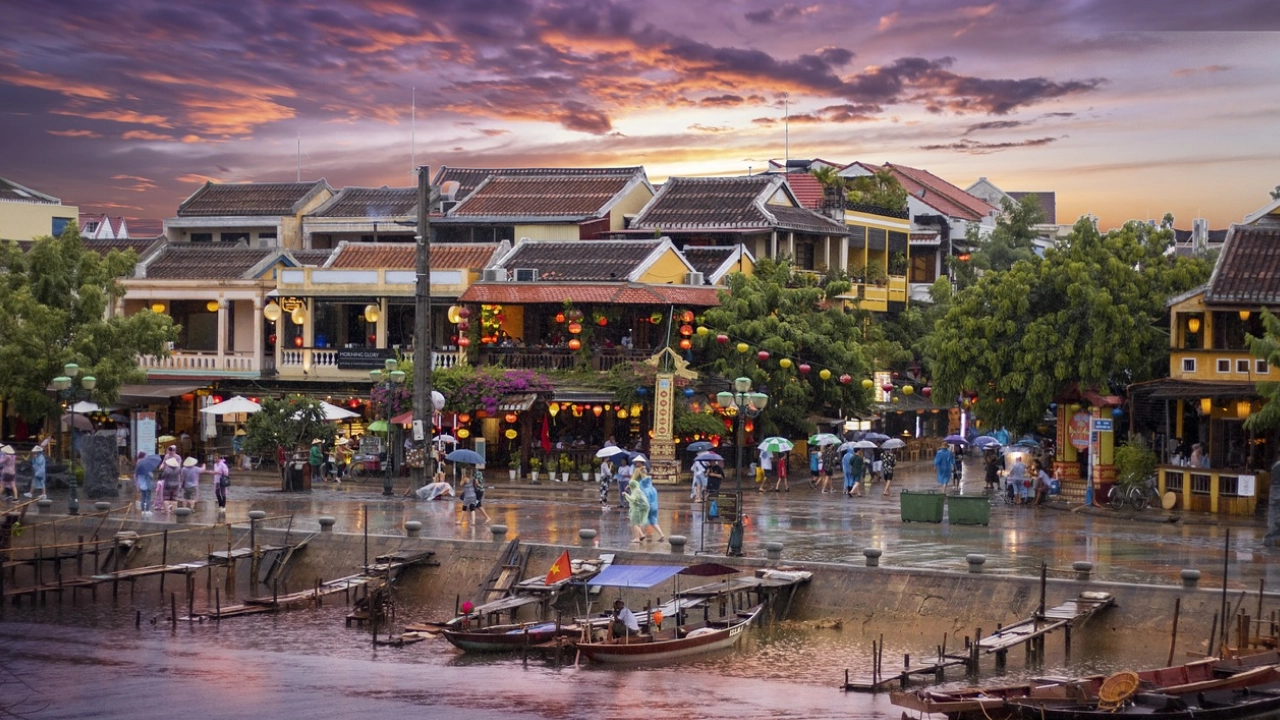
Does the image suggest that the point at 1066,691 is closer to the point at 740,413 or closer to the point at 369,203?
the point at 740,413

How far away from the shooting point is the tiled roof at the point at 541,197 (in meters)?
63.6

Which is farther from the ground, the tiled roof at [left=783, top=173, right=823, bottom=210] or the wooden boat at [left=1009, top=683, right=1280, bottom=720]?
the tiled roof at [left=783, top=173, right=823, bottom=210]

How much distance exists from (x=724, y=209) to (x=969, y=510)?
23984mm

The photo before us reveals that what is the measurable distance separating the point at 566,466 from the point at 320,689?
24030 mm

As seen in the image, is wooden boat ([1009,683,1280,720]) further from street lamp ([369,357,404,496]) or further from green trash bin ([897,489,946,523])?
street lamp ([369,357,404,496])

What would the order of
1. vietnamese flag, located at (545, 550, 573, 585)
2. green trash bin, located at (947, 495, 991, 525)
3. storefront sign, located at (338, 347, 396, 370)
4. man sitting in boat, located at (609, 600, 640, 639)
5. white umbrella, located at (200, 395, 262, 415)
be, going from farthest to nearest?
1. storefront sign, located at (338, 347, 396, 370)
2. white umbrella, located at (200, 395, 262, 415)
3. green trash bin, located at (947, 495, 991, 525)
4. vietnamese flag, located at (545, 550, 573, 585)
5. man sitting in boat, located at (609, 600, 640, 639)

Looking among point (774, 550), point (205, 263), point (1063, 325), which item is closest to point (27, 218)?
point (205, 263)

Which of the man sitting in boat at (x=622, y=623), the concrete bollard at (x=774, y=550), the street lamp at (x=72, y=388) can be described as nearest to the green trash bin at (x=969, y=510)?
the concrete bollard at (x=774, y=550)

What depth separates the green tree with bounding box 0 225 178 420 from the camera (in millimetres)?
48062

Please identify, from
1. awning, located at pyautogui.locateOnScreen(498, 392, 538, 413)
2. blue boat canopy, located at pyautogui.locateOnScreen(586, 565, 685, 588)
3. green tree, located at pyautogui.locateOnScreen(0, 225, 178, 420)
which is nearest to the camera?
blue boat canopy, located at pyautogui.locateOnScreen(586, 565, 685, 588)

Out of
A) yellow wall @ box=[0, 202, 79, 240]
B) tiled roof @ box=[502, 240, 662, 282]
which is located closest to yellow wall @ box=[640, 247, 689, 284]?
tiled roof @ box=[502, 240, 662, 282]

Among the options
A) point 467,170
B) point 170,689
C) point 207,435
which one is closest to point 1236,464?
point 170,689

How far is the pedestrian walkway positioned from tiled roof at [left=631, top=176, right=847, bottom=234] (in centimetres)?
1373

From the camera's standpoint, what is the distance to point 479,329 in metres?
56.0
